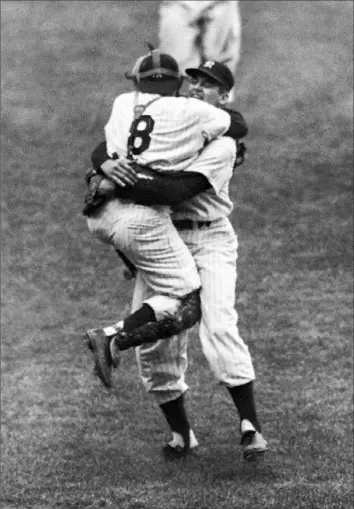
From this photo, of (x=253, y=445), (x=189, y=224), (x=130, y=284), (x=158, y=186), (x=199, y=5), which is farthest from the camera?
(x=199, y=5)

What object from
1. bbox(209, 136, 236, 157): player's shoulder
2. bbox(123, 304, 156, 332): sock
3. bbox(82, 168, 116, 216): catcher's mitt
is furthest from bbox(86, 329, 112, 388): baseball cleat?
bbox(209, 136, 236, 157): player's shoulder

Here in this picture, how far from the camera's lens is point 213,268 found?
706 cm

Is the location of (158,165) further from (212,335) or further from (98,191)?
(212,335)

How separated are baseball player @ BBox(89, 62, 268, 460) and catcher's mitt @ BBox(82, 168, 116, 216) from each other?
13cm

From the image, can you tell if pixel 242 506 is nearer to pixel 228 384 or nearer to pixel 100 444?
Answer: pixel 228 384

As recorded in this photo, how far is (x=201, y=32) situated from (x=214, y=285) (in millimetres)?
9865

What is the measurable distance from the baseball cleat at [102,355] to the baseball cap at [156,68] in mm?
1424

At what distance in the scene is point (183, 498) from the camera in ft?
21.8

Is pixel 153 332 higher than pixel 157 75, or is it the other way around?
pixel 157 75

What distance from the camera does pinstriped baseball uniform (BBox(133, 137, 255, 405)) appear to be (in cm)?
688

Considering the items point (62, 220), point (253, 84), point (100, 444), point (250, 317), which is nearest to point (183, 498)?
point (100, 444)

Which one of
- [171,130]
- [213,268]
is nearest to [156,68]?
[171,130]

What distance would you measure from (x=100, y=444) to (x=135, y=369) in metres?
1.86

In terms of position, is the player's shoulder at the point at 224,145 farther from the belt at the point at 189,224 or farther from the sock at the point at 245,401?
the sock at the point at 245,401
